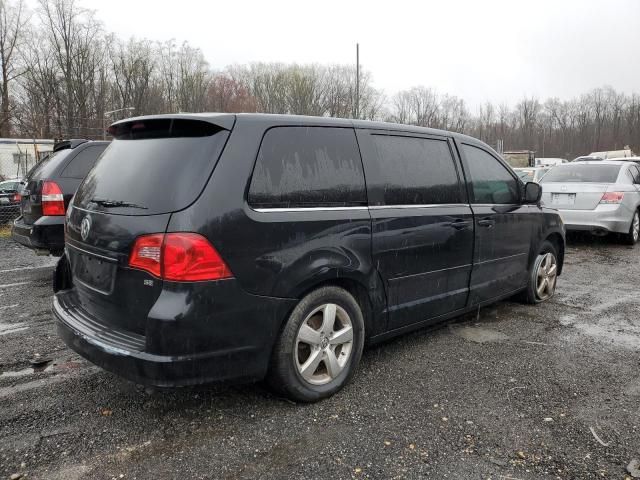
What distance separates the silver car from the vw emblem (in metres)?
8.45

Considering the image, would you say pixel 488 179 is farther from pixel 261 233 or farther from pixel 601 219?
pixel 601 219

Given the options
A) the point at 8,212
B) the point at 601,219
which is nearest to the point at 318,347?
the point at 601,219

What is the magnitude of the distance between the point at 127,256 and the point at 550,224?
435cm

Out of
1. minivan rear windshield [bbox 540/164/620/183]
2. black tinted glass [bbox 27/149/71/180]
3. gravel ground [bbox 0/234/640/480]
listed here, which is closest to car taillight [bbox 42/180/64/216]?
black tinted glass [bbox 27/149/71/180]

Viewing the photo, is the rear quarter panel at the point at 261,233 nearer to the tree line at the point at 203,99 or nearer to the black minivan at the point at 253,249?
the black minivan at the point at 253,249

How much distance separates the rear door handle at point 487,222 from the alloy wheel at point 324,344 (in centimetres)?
167

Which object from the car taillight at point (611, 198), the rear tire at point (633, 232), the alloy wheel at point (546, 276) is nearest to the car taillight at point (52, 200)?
the alloy wheel at point (546, 276)

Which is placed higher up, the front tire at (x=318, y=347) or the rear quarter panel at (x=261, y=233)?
the rear quarter panel at (x=261, y=233)

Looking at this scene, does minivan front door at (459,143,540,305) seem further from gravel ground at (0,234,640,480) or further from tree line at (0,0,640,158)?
tree line at (0,0,640,158)

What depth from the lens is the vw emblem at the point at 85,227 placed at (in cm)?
293

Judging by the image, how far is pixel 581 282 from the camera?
6.61m

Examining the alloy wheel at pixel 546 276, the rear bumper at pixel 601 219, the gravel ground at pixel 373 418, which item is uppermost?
the rear bumper at pixel 601 219

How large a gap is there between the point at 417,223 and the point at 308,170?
1.00 meters

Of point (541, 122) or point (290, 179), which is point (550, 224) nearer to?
point (290, 179)
